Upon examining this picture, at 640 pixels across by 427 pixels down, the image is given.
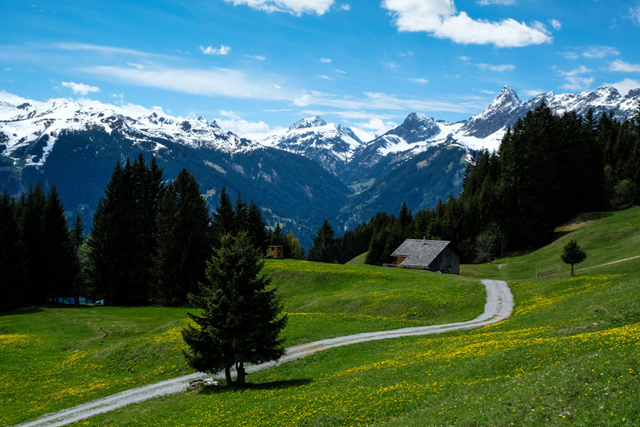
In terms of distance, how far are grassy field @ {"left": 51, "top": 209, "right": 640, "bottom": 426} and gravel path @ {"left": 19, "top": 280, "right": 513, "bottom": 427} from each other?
64.6 inches

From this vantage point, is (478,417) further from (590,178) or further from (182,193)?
(590,178)

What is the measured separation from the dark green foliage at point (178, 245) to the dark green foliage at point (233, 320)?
42916 mm

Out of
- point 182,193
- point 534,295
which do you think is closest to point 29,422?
point 534,295

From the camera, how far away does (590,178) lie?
94500 millimetres

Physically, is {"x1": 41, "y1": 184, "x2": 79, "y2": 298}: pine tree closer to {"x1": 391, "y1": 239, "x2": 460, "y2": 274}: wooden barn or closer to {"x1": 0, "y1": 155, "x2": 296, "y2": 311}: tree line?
{"x1": 0, "y1": 155, "x2": 296, "y2": 311}: tree line

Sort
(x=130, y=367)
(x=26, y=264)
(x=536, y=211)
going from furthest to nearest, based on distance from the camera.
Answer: (x=536, y=211), (x=26, y=264), (x=130, y=367)

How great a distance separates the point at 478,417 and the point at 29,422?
82.5 ft

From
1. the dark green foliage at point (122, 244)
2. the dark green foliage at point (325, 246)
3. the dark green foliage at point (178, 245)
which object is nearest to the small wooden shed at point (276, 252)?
the dark green foliage at point (178, 245)

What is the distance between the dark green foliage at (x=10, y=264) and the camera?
6109 cm

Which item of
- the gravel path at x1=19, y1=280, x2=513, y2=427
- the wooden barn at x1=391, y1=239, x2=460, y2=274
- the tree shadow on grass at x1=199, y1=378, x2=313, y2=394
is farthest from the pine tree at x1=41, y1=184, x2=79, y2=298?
the wooden barn at x1=391, y1=239, x2=460, y2=274

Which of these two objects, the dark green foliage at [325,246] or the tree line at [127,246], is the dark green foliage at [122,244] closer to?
the tree line at [127,246]

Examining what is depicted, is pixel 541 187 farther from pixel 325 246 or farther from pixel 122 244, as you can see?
pixel 122 244

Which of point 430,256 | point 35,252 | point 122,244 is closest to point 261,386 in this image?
point 122,244

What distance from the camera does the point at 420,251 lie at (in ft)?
272
